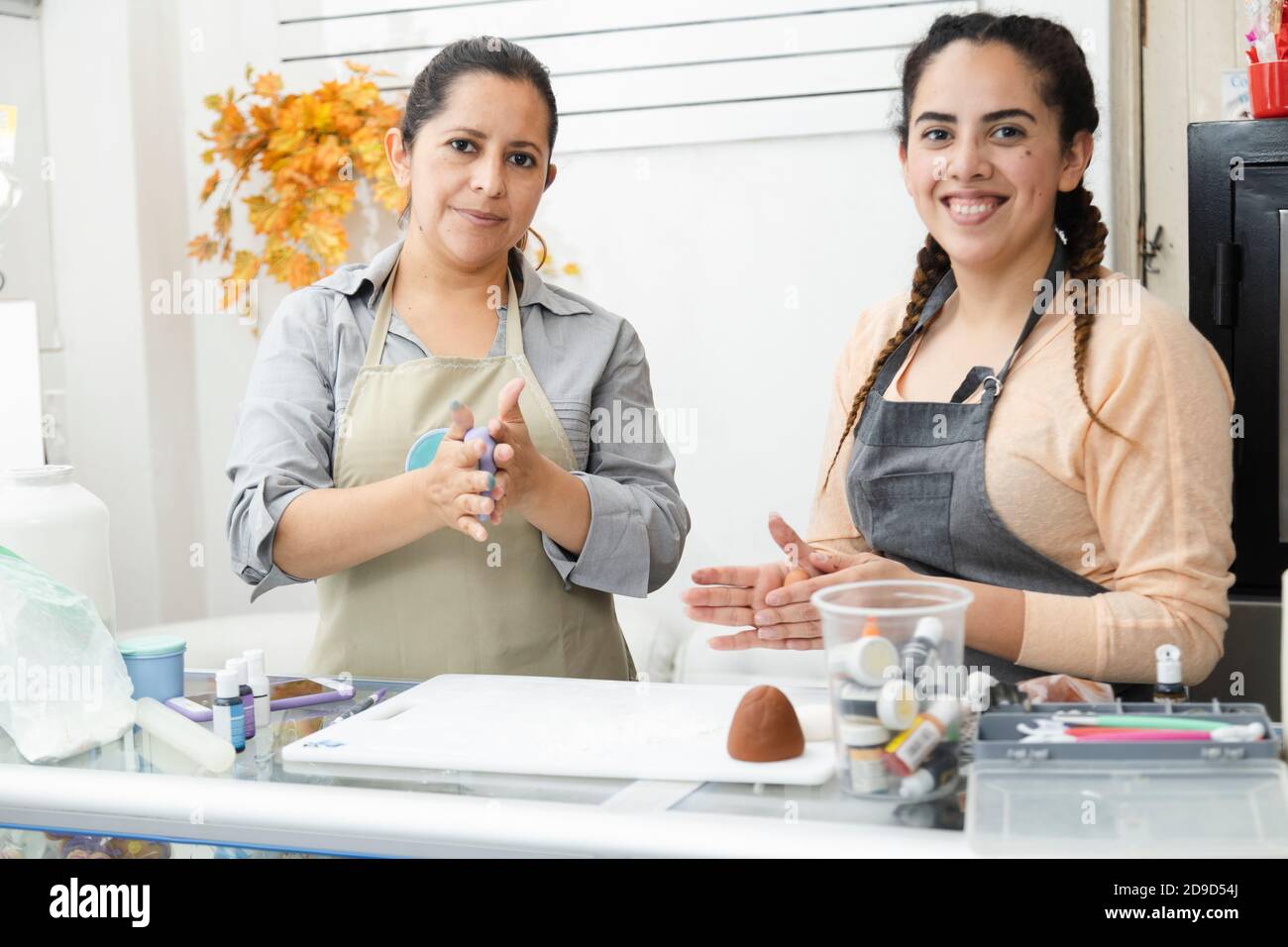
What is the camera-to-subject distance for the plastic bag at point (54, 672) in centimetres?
138

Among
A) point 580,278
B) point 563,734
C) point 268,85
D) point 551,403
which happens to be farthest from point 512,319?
point 268,85

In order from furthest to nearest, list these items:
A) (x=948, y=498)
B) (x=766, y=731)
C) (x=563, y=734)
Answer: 1. (x=948, y=498)
2. (x=563, y=734)
3. (x=766, y=731)

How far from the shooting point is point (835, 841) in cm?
106

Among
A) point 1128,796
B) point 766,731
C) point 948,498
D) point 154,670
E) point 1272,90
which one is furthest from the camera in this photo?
point 1272,90

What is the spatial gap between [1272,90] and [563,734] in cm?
153

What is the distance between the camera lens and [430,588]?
6.06ft

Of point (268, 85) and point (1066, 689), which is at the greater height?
point (268, 85)

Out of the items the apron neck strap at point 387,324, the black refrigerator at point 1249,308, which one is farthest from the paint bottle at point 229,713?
the black refrigerator at point 1249,308

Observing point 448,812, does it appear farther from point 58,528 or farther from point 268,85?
point 268,85

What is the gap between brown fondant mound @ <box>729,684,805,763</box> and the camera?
1.23 m

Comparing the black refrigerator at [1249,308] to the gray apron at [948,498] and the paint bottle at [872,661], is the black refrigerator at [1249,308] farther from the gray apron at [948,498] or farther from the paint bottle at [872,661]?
the paint bottle at [872,661]

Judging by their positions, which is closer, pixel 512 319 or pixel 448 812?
pixel 448 812

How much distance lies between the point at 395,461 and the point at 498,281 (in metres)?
0.32

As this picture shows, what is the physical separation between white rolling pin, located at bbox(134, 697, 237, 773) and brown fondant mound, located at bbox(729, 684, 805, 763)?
1.63 feet
